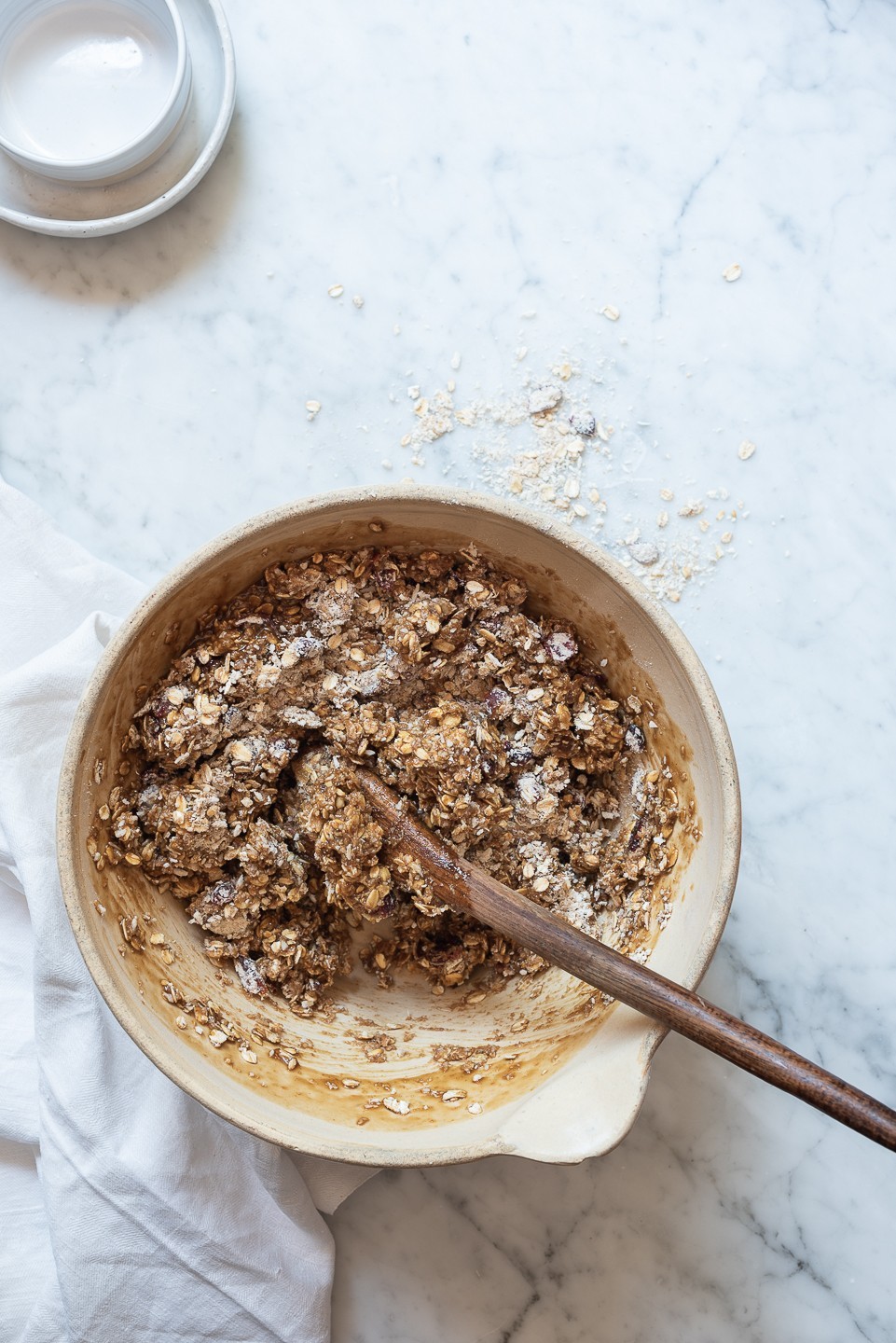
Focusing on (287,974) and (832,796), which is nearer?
(287,974)

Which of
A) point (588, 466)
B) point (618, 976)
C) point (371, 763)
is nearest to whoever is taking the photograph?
point (618, 976)

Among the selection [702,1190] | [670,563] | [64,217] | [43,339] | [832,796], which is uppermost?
[64,217]

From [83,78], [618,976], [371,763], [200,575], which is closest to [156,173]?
[83,78]

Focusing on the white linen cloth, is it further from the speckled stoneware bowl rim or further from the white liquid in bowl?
the white liquid in bowl

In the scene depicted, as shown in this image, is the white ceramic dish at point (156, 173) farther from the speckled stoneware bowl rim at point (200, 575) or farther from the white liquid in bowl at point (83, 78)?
the speckled stoneware bowl rim at point (200, 575)

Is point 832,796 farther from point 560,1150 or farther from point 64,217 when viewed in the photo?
point 64,217

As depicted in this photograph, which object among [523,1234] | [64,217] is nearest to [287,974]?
[523,1234]

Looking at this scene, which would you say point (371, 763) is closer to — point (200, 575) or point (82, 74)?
point (200, 575)

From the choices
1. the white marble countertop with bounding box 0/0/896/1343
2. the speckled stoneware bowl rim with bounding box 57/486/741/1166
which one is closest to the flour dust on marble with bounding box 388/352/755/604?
the white marble countertop with bounding box 0/0/896/1343
